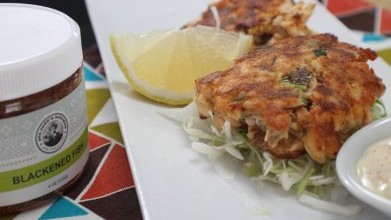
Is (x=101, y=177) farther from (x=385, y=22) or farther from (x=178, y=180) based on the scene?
(x=385, y=22)

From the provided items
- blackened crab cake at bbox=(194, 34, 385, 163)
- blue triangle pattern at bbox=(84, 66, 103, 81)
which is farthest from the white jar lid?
blue triangle pattern at bbox=(84, 66, 103, 81)

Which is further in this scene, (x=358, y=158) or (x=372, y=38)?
(x=372, y=38)

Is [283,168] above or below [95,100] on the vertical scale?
above

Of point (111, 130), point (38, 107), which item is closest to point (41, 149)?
point (38, 107)

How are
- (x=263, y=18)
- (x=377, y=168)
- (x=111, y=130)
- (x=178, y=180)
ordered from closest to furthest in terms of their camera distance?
(x=377, y=168), (x=178, y=180), (x=111, y=130), (x=263, y=18)

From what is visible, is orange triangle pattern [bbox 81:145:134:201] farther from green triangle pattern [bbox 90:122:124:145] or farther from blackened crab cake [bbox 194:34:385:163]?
blackened crab cake [bbox 194:34:385:163]

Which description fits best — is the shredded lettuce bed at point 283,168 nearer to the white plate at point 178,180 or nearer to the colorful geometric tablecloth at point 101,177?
the white plate at point 178,180

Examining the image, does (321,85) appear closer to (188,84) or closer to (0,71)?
(188,84)
